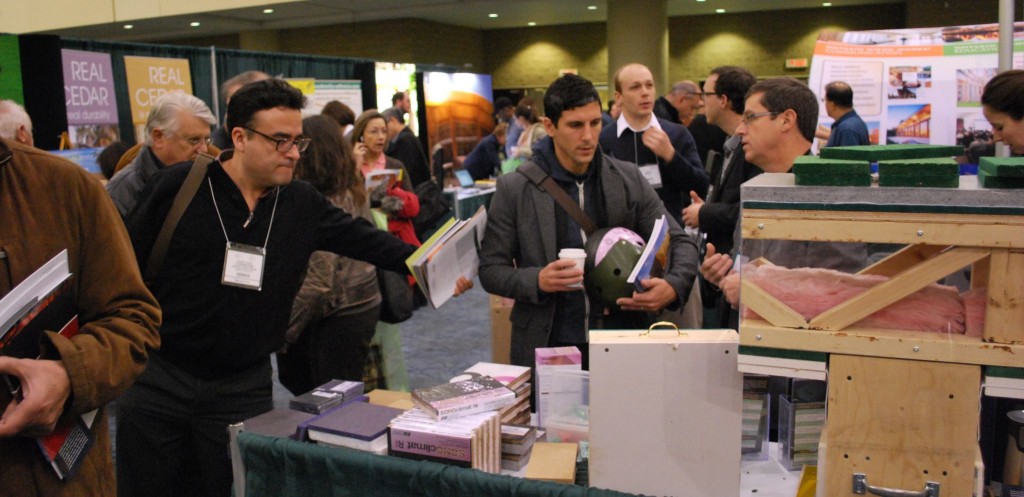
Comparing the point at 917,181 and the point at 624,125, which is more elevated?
the point at 624,125

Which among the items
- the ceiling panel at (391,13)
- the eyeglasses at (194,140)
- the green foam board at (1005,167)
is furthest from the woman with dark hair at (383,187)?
the ceiling panel at (391,13)

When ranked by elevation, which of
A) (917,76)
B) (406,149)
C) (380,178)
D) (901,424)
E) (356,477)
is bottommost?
(356,477)

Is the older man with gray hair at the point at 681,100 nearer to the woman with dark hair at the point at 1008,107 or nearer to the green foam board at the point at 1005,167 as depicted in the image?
the woman with dark hair at the point at 1008,107

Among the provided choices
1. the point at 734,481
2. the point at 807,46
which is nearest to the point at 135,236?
the point at 734,481

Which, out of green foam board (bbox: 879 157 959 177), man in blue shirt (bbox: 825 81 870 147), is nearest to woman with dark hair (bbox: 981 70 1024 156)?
green foam board (bbox: 879 157 959 177)

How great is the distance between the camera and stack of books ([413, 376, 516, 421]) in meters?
1.74

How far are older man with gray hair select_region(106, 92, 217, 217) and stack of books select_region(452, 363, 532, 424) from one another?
1.63 m

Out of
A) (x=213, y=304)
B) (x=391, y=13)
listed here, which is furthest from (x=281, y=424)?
(x=391, y=13)

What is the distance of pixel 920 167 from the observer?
1.31 metres

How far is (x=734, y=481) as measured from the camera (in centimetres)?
154

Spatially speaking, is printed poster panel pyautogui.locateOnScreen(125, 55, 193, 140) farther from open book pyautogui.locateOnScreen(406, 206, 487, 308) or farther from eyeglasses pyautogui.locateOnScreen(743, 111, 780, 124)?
eyeglasses pyautogui.locateOnScreen(743, 111, 780, 124)

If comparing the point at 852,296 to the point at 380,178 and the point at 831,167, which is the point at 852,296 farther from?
the point at 380,178

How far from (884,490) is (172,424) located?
1746 millimetres

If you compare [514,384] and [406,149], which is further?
[406,149]
